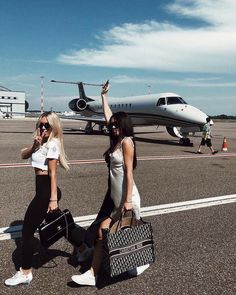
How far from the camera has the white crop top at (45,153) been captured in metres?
4.40

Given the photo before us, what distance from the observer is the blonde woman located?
427 cm

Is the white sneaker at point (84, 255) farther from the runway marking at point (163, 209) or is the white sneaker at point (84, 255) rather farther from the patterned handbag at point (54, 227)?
the runway marking at point (163, 209)

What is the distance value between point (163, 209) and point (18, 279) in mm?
3693

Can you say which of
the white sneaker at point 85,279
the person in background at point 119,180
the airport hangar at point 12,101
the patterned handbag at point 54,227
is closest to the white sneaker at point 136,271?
the person in background at point 119,180

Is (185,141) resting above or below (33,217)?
below

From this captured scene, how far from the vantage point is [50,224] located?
4.50m

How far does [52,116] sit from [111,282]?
205 cm

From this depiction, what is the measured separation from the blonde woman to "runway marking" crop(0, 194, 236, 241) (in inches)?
53.5

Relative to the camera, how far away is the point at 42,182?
4.44 metres

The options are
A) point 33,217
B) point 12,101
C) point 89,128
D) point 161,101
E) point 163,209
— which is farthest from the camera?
point 12,101

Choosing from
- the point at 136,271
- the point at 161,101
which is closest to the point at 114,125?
the point at 136,271

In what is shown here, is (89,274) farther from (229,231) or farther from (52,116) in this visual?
(229,231)

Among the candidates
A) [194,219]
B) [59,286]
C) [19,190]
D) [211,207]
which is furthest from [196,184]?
[59,286]

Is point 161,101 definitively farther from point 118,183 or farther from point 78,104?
point 118,183
